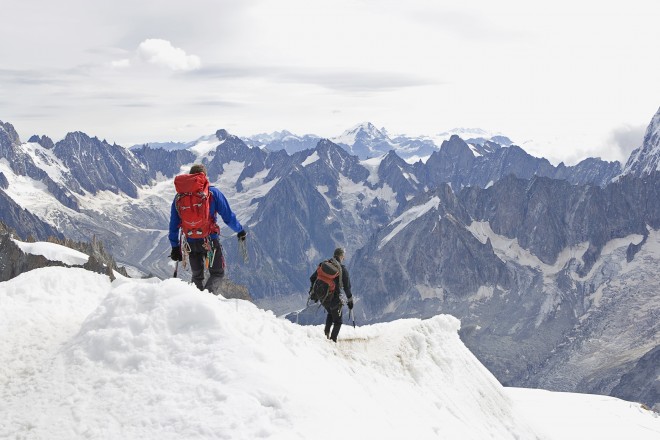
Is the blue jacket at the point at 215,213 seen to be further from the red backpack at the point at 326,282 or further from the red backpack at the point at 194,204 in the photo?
the red backpack at the point at 326,282

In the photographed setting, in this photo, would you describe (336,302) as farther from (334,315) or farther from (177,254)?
(177,254)

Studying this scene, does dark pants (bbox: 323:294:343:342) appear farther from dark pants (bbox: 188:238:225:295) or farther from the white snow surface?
the white snow surface

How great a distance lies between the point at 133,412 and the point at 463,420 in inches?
493

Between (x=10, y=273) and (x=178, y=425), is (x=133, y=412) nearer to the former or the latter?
(x=178, y=425)

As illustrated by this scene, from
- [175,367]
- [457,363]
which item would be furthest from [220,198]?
[457,363]

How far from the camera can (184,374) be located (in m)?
12.4

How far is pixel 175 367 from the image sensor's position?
41.5ft

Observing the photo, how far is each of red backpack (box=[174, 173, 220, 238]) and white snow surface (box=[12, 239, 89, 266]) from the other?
168 m

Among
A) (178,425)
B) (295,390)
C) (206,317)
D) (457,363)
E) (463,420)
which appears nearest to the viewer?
(178,425)

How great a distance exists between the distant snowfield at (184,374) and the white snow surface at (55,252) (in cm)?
16759

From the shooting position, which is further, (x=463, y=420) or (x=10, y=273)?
(x=10, y=273)

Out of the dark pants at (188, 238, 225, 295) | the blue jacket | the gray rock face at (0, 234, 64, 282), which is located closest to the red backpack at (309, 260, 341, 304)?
the dark pants at (188, 238, 225, 295)

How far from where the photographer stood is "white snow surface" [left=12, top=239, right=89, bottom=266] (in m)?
174

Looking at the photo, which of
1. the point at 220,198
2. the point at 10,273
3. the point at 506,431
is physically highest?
the point at 220,198
